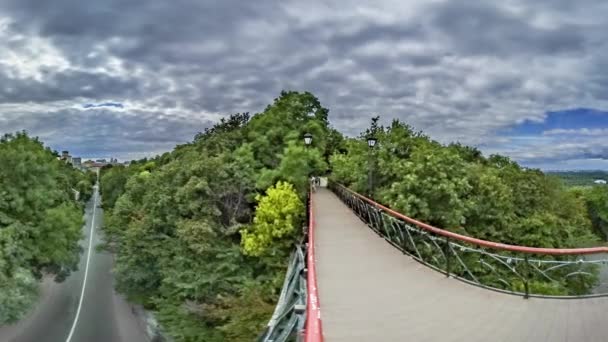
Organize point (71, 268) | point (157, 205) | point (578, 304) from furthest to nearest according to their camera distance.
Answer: point (71, 268), point (157, 205), point (578, 304)

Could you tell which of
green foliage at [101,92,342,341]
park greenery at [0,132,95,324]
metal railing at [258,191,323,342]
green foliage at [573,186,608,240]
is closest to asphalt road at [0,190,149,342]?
green foliage at [101,92,342,341]

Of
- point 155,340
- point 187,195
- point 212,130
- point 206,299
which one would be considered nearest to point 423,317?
point 206,299

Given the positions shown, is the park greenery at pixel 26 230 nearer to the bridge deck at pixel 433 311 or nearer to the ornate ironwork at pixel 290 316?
the ornate ironwork at pixel 290 316

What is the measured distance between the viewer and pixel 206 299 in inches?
926

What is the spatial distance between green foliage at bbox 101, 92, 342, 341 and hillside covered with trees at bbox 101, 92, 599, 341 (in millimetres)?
61

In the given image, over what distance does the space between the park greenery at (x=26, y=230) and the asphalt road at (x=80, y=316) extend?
14.2 feet

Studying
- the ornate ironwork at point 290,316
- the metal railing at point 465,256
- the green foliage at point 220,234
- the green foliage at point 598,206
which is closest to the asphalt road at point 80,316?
the green foliage at point 220,234

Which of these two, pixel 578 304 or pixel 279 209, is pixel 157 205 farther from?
pixel 578 304

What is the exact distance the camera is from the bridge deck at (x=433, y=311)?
555 centimetres

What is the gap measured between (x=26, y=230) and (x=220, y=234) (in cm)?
960

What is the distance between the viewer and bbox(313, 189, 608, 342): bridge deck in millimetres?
5550

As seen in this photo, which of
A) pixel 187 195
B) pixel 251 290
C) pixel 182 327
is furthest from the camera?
pixel 187 195

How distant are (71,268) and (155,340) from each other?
7906mm

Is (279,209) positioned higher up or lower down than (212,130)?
lower down
